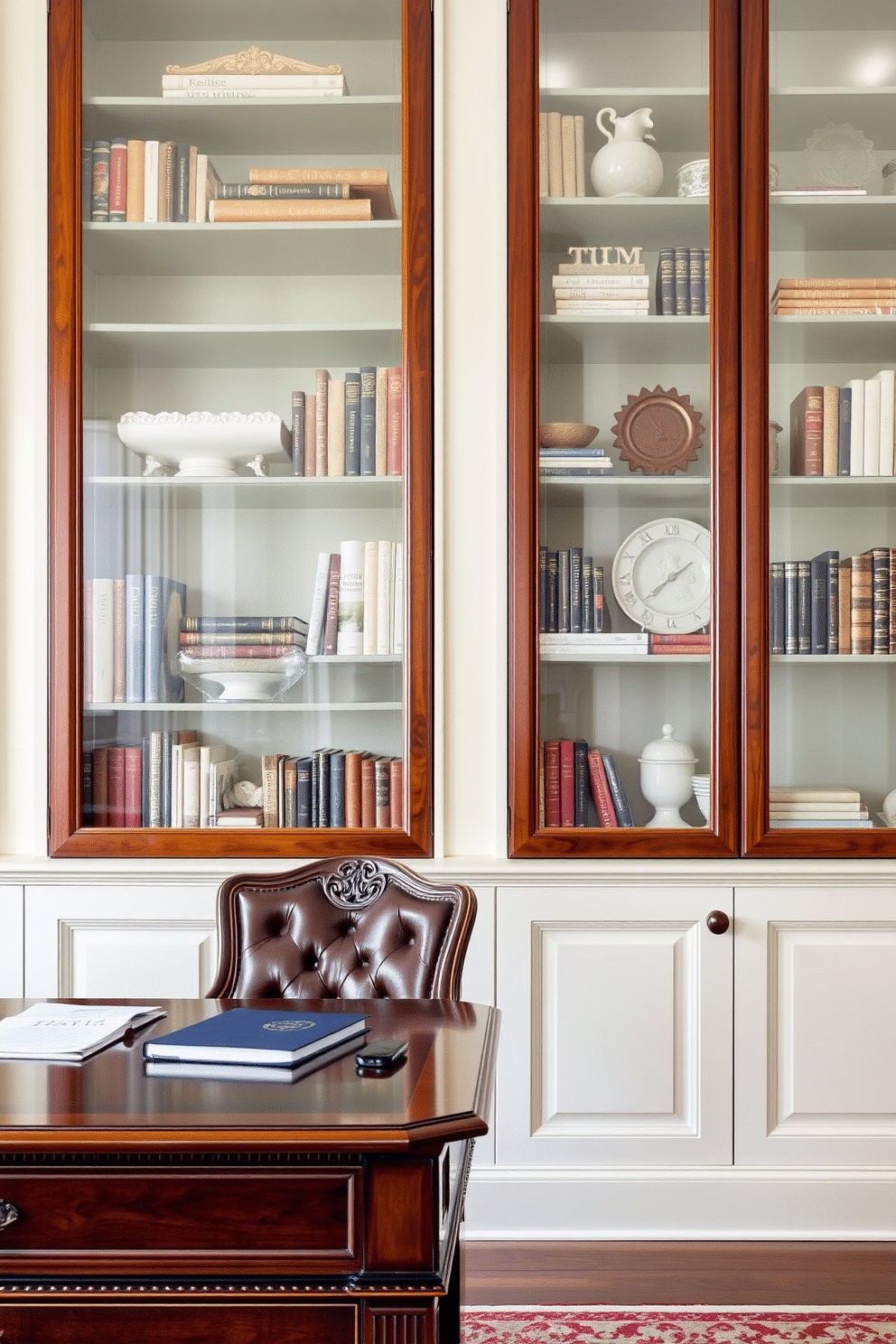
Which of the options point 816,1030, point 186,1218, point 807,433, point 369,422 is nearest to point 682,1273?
point 816,1030

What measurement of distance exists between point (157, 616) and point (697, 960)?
5.10ft

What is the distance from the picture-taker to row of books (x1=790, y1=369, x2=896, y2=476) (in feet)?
8.54

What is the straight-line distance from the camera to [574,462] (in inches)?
102

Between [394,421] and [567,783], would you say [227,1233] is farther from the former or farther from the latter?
[394,421]

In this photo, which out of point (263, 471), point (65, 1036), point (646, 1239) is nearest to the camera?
point (65, 1036)

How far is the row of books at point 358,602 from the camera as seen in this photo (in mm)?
2582

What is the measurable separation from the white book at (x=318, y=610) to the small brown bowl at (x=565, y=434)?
606 millimetres

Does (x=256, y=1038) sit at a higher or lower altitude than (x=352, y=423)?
lower

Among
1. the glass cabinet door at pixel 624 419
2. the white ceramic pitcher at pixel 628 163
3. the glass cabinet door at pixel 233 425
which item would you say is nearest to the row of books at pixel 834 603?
the glass cabinet door at pixel 624 419

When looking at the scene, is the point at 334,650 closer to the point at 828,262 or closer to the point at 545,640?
the point at 545,640

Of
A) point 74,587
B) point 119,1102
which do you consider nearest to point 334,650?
point 74,587

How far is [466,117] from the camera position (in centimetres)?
256

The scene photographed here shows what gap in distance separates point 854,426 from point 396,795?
Result: 145cm

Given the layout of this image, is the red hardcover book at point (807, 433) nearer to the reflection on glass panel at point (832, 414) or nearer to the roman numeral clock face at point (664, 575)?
the reflection on glass panel at point (832, 414)
